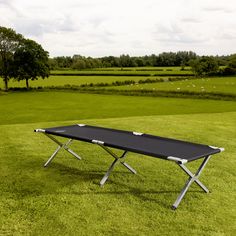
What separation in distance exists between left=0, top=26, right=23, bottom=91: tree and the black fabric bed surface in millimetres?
35270

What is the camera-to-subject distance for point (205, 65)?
57.6 meters

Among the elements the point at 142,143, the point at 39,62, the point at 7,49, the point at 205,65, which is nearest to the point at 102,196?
the point at 142,143

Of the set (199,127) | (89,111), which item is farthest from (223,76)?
(199,127)

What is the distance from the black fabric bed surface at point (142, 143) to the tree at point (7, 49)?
35.3 metres

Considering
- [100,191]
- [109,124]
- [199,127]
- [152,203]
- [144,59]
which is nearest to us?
[152,203]

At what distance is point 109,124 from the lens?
13320 millimetres

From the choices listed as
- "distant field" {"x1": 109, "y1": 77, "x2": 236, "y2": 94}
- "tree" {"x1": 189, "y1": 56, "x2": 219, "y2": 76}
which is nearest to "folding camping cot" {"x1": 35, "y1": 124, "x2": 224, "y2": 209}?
"distant field" {"x1": 109, "y1": 77, "x2": 236, "y2": 94}

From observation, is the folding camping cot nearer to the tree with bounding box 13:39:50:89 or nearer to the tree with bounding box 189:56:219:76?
the tree with bounding box 13:39:50:89

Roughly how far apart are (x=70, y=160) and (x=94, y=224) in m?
3.30

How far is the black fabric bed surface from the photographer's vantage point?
539 centimetres

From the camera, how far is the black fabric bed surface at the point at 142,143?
17.7ft

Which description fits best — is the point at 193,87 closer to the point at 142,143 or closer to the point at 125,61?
the point at 142,143

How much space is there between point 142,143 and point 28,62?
37.1 metres

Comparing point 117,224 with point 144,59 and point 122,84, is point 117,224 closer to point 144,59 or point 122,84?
point 122,84
